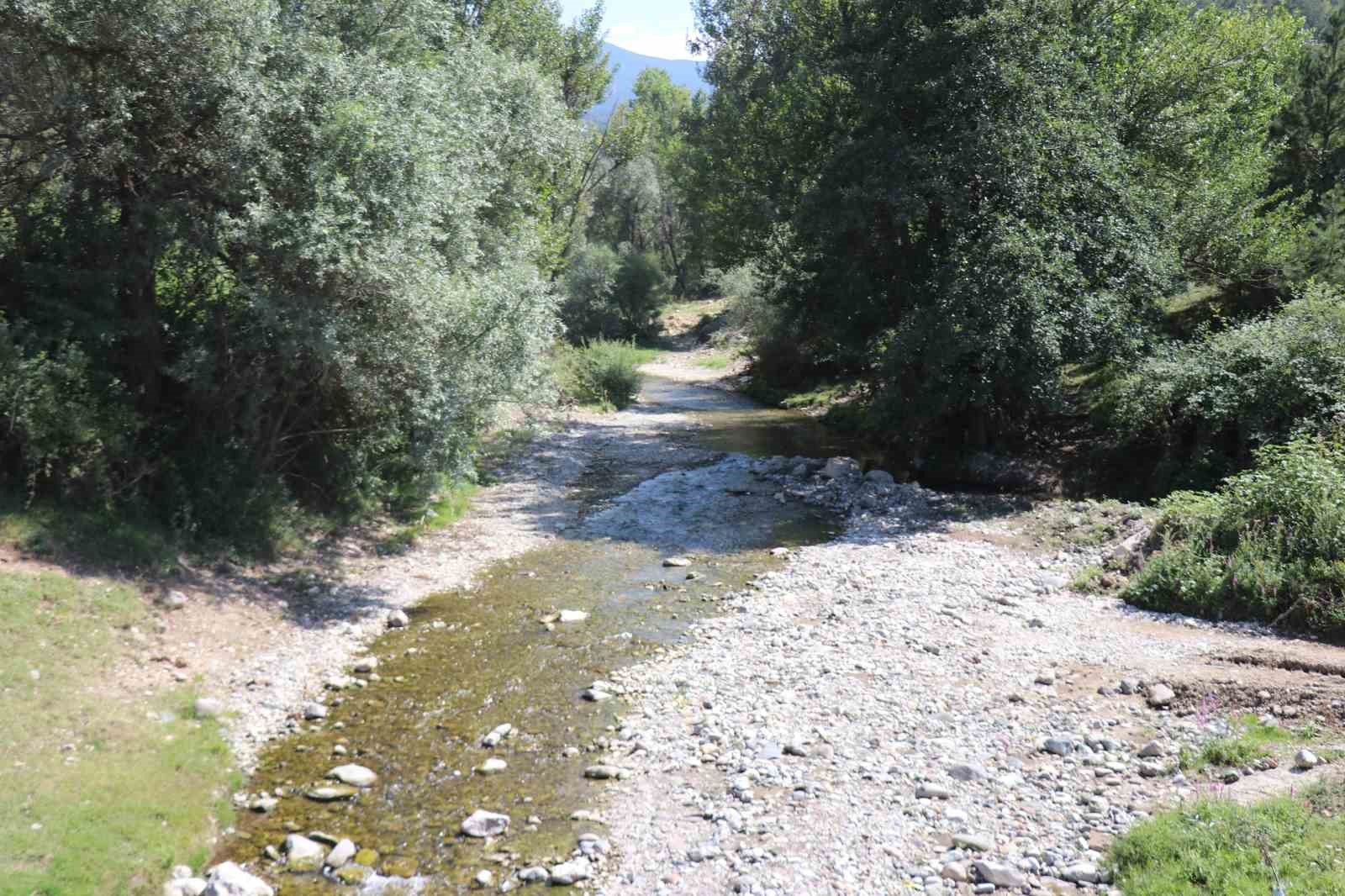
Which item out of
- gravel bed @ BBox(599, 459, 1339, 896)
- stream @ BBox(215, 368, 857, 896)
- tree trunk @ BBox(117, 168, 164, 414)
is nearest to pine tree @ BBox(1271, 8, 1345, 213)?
stream @ BBox(215, 368, 857, 896)

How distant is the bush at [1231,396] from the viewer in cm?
1667

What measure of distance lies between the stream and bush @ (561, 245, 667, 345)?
36.5 meters

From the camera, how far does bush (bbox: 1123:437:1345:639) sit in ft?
39.9

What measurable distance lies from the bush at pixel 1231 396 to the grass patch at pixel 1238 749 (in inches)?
357

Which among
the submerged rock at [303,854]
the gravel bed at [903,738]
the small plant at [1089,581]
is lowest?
the submerged rock at [303,854]

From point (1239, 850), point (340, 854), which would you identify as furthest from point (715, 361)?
point (1239, 850)

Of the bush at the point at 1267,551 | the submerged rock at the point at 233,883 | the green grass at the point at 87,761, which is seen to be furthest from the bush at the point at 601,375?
the submerged rock at the point at 233,883

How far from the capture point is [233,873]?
789 cm

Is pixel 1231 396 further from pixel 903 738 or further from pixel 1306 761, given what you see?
pixel 903 738

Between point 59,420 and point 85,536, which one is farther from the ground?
point 59,420

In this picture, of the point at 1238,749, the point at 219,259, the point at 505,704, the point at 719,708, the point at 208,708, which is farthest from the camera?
the point at 219,259

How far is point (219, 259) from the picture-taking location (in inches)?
551

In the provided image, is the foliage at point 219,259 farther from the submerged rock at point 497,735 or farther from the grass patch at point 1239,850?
the grass patch at point 1239,850

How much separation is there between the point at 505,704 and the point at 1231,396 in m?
15.3
